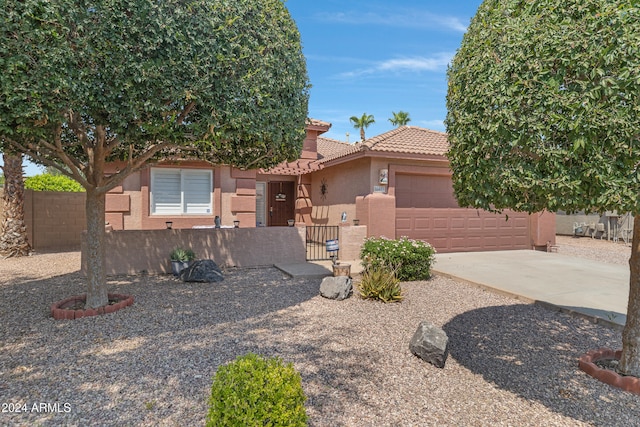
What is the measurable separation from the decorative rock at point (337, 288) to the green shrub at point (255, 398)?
443 centimetres

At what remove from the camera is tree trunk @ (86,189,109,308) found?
6039 mm

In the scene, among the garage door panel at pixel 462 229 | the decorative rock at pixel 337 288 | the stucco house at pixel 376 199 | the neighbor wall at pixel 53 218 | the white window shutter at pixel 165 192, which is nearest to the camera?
the decorative rock at pixel 337 288

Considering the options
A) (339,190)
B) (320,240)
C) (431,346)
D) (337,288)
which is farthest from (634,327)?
(320,240)

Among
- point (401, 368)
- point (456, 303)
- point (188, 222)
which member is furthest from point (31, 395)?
point (188, 222)

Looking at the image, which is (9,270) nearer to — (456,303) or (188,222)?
(188,222)

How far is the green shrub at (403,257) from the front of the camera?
8.35m

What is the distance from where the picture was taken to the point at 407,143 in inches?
502

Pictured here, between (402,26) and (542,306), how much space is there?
7.59 m

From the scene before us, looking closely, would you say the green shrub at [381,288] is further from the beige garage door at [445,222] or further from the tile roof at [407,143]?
the tile roof at [407,143]

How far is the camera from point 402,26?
972 cm

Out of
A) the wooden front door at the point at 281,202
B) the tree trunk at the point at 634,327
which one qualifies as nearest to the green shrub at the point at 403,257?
the tree trunk at the point at 634,327

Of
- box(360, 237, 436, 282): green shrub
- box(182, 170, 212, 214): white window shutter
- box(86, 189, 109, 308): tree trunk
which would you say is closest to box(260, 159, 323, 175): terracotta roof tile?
box(182, 170, 212, 214): white window shutter

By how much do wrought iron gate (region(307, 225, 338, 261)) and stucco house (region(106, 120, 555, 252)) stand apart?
1.88 ft

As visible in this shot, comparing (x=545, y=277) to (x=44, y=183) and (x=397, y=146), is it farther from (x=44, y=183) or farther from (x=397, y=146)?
(x=44, y=183)
